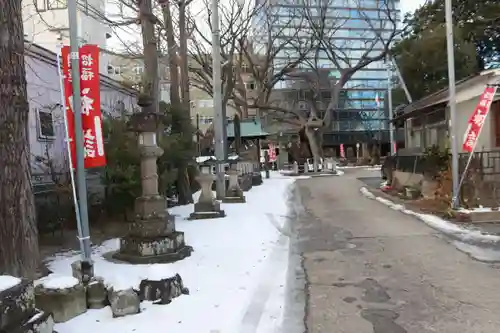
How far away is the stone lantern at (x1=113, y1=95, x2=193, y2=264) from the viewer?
7.22 meters

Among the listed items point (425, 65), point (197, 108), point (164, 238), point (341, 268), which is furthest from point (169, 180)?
point (197, 108)

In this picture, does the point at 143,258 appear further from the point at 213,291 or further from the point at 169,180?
the point at 169,180

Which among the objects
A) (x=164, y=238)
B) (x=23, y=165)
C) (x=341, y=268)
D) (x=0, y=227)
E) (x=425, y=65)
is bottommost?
(x=341, y=268)

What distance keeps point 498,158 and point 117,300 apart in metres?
11.2

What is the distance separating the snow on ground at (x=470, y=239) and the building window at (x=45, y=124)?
28.4 feet

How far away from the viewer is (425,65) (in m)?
26.2

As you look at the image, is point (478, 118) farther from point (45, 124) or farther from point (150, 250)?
point (45, 124)

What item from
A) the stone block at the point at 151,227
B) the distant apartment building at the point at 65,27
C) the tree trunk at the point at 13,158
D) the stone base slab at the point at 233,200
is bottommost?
the stone base slab at the point at 233,200

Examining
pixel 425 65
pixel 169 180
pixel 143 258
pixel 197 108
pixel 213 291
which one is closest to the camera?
pixel 213 291

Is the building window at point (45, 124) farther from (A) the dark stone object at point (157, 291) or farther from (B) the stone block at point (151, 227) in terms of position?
(A) the dark stone object at point (157, 291)

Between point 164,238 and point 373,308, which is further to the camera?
point 164,238

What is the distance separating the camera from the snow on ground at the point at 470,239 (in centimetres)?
780

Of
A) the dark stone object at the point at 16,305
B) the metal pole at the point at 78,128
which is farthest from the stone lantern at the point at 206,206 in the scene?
the dark stone object at the point at 16,305

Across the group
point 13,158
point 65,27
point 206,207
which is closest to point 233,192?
point 206,207
